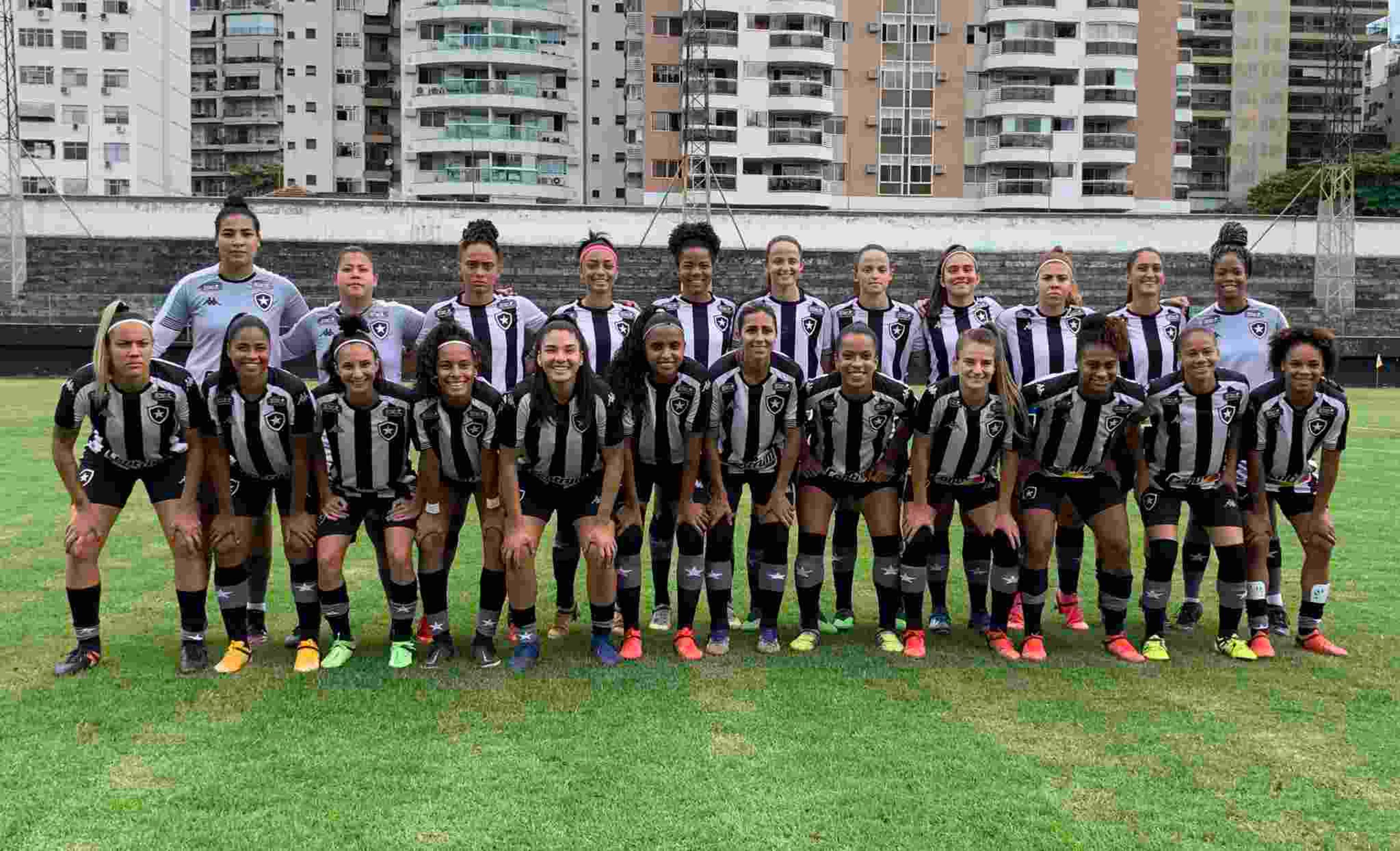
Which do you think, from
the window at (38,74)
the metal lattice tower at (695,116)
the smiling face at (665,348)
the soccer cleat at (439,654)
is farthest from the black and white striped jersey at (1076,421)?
the window at (38,74)

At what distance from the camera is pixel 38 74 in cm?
5312

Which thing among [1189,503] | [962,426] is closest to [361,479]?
[962,426]

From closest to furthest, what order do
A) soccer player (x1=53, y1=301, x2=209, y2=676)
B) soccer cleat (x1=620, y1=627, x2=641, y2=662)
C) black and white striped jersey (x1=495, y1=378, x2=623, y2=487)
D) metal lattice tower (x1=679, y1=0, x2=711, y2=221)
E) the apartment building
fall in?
soccer player (x1=53, y1=301, x2=209, y2=676)
black and white striped jersey (x1=495, y1=378, x2=623, y2=487)
soccer cleat (x1=620, y1=627, x2=641, y2=662)
metal lattice tower (x1=679, y1=0, x2=711, y2=221)
the apartment building

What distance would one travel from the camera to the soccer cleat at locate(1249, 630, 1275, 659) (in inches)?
217

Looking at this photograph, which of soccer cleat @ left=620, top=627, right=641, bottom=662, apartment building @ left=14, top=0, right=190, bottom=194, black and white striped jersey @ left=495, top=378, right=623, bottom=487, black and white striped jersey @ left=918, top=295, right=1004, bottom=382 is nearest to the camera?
black and white striped jersey @ left=495, top=378, right=623, bottom=487

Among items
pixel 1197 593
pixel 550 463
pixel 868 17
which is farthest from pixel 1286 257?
pixel 550 463

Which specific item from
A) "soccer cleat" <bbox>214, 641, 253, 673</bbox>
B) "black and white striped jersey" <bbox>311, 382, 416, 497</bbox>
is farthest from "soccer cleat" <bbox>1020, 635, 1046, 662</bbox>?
"soccer cleat" <bbox>214, 641, 253, 673</bbox>

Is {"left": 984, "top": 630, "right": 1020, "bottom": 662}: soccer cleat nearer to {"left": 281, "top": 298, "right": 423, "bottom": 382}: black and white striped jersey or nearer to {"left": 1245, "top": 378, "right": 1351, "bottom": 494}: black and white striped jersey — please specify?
{"left": 1245, "top": 378, "right": 1351, "bottom": 494}: black and white striped jersey

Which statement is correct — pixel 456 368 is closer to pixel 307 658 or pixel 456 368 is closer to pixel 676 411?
pixel 676 411

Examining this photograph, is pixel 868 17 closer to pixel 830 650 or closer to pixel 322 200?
pixel 322 200

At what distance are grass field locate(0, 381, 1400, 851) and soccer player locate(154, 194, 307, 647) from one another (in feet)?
1.21

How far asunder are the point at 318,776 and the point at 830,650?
8.25 feet

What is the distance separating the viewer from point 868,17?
4812 centimetres

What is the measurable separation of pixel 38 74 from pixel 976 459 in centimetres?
5920
